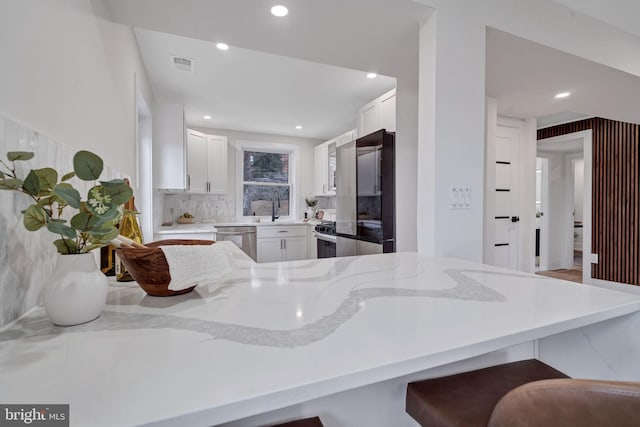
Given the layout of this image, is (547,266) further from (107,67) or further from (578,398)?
(107,67)

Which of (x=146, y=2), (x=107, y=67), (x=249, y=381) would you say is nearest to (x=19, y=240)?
(x=249, y=381)

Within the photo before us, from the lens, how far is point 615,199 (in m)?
3.85

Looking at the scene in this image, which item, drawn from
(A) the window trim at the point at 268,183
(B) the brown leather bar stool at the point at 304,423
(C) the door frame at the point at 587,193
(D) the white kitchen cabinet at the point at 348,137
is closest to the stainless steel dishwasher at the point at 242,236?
(A) the window trim at the point at 268,183

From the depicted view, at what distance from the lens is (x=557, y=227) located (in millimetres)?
5141

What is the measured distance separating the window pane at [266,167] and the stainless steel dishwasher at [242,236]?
1.07 m

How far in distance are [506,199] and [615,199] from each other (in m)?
2.01

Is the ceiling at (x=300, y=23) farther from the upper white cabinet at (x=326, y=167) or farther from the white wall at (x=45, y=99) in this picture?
the upper white cabinet at (x=326, y=167)

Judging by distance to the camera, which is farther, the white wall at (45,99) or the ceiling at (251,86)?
the ceiling at (251,86)

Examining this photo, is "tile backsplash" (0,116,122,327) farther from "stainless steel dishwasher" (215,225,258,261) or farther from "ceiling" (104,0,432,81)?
"stainless steel dishwasher" (215,225,258,261)

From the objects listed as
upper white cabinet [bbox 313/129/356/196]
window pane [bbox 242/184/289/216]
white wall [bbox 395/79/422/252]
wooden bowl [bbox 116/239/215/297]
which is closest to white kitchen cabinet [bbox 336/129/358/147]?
upper white cabinet [bbox 313/129/356/196]

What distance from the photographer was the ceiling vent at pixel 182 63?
2.58 metres

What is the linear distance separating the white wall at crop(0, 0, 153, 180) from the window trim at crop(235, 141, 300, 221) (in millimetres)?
3125

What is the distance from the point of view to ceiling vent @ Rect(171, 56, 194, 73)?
8.46 ft

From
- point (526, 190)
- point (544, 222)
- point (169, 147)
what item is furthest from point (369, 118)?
point (544, 222)
